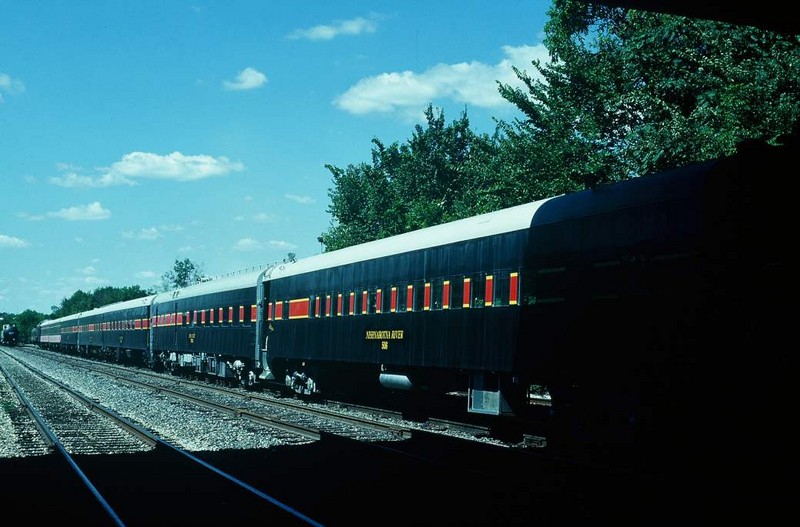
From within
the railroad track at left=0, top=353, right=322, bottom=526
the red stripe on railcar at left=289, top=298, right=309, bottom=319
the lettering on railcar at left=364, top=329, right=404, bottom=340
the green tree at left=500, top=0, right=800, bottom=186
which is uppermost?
the green tree at left=500, top=0, right=800, bottom=186

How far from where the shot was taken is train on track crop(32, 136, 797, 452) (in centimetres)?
1030

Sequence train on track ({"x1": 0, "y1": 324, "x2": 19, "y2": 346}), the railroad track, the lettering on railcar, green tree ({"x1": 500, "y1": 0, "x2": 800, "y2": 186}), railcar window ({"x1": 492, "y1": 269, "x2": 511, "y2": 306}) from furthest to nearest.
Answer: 1. train on track ({"x1": 0, "y1": 324, "x2": 19, "y2": 346})
2. green tree ({"x1": 500, "y1": 0, "x2": 800, "y2": 186})
3. the lettering on railcar
4. railcar window ({"x1": 492, "y1": 269, "x2": 511, "y2": 306})
5. the railroad track

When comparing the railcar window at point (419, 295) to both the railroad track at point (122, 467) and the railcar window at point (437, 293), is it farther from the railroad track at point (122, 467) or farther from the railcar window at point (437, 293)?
the railroad track at point (122, 467)

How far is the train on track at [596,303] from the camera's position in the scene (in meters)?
10.3

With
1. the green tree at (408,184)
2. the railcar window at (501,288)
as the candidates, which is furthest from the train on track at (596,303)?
the green tree at (408,184)

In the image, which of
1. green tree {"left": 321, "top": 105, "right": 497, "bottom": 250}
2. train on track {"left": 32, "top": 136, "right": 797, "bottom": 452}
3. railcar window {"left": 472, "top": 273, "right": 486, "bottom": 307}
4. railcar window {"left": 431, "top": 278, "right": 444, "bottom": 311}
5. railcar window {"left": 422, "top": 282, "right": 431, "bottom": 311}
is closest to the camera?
train on track {"left": 32, "top": 136, "right": 797, "bottom": 452}

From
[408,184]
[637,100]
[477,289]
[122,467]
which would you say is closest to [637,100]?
[637,100]

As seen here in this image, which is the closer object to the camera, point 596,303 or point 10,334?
point 596,303

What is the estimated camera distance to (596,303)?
12.2m

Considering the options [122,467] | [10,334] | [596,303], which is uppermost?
[596,303]

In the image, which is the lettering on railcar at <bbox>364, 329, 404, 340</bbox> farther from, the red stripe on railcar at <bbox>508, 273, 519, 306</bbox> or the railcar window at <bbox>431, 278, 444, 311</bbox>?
the red stripe on railcar at <bbox>508, 273, 519, 306</bbox>

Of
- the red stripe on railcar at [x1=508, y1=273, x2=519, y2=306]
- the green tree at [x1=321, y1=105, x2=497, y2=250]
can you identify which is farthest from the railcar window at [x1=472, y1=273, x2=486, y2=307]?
the green tree at [x1=321, y1=105, x2=497, y2=250]

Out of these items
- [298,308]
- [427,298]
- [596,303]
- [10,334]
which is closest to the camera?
[596,303]

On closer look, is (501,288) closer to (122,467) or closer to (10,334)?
(122,467)
